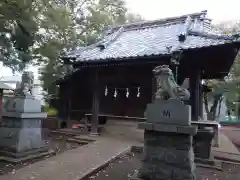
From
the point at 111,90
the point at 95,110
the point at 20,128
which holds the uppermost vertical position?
the point at 111,90

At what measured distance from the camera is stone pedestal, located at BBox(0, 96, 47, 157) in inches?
283

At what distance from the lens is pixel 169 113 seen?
4.87 metres

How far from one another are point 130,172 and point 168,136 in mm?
1998

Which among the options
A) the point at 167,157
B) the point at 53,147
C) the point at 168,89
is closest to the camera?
the point at 167,157

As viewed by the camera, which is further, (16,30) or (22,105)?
(16,30)

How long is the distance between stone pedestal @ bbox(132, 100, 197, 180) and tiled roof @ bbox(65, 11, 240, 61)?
4.50 meters

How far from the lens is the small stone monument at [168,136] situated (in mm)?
4691

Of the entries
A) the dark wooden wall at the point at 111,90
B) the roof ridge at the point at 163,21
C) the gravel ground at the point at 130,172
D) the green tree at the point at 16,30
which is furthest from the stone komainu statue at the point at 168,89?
the roof ridge at the point at 163,21

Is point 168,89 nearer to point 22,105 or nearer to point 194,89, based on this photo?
point 22,105

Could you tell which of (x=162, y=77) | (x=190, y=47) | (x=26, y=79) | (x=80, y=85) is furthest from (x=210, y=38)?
(x=80, y=85)

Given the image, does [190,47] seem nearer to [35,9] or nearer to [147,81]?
[147,81]

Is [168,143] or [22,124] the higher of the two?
[22,124]

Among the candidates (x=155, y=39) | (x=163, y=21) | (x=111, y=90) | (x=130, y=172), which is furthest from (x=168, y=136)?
(x=163, y=21)

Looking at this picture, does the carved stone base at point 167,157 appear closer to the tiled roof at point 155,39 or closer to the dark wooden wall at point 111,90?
the tiled roof at point 155,39
